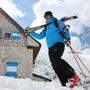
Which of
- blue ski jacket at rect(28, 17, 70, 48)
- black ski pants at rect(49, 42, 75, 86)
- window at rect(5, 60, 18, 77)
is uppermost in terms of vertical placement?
window at rect(5, 60, 18, 77)

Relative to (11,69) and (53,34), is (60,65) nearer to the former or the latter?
A: (53,34)

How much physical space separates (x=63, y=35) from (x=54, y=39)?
231 millimetres

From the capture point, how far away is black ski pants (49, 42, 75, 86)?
336 inches

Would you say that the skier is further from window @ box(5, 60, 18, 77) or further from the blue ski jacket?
window @ box(5, 60, 18, 77)

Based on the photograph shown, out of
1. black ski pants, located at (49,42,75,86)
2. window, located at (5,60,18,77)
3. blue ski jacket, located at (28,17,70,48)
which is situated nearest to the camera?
black ski pants, located at (49,42,75,86)

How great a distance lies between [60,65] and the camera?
28.3ft

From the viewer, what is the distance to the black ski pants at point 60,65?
8547 mm

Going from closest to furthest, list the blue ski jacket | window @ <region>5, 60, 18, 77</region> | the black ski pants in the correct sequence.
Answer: the black ski pants
the blue ski jacket
window @ <region>5, 60, 18, 77</region>

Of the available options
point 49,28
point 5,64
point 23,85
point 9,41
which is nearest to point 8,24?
point 9,41

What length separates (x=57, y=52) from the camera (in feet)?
29.1

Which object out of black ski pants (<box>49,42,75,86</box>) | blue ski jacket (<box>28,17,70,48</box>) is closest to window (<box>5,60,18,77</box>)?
blue ski jacket (<box>28,17,70,48</box>)

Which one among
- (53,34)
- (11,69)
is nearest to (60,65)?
(53,34)

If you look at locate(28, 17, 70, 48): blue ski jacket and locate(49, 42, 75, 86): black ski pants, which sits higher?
locate(28, 17, 70, 48): blue ski jacket

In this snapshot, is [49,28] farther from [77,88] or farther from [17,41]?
[17,41]
